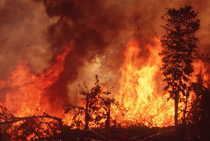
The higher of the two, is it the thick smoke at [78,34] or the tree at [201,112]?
the thick smoke at [78,34]

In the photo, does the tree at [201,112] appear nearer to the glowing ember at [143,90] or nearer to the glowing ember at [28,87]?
the glowing ember at [143,90]

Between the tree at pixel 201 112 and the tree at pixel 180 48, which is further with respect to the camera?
the tree at pixel 180 48

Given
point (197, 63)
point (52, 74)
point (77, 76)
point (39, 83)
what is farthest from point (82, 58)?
point (197, 63)

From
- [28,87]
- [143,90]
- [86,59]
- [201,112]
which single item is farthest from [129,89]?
[201,112]

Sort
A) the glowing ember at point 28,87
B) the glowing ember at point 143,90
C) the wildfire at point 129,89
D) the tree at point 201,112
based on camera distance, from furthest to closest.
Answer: the glowing ember at point 28,87, the wildfire at point 129,89, the glowing ember at point 143,90, the tree at point 201,112

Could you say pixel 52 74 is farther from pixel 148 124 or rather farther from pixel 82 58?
pixel 148 124

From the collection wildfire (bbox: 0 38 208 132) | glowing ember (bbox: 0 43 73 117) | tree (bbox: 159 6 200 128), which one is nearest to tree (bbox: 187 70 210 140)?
tree (bbox: 159 6 200 128)

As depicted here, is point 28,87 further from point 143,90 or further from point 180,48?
point 180,48


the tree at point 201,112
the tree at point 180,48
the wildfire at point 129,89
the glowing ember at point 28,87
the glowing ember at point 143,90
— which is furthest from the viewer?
the glowing ember at point 28,87

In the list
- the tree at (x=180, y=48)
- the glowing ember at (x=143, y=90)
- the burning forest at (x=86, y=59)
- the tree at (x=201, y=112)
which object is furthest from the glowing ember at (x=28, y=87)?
the tree at (x=201, y=112)

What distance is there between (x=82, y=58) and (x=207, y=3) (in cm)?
2220

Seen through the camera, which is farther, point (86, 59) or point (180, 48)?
point (86, 59)

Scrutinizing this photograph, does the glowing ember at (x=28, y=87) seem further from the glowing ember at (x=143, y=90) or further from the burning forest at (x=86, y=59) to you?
the glowing ember at (x=143, y=90)

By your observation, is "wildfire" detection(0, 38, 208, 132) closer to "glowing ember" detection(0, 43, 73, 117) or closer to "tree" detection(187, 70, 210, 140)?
"glowing ember" detection(0, 43, 73, 117)
